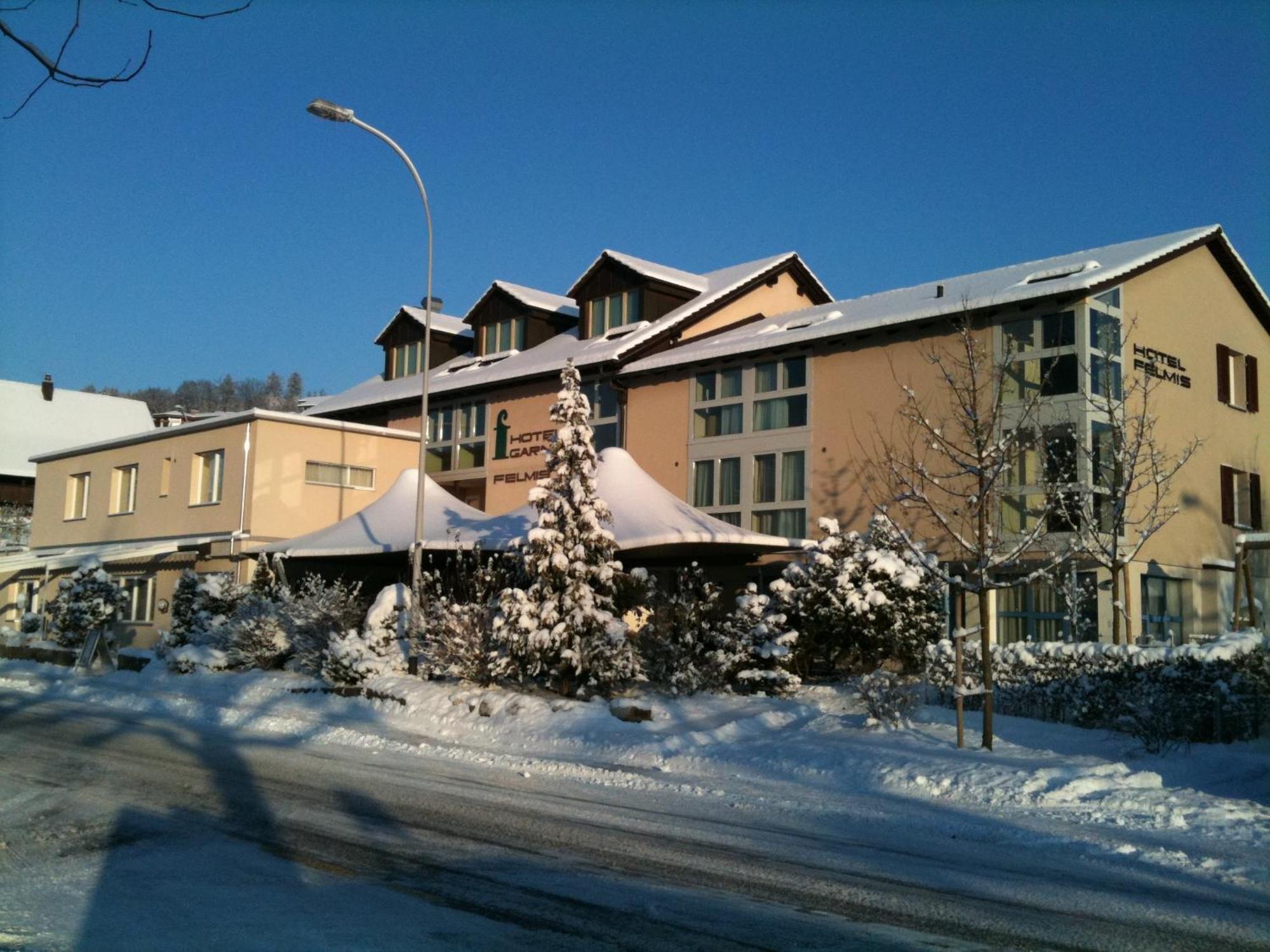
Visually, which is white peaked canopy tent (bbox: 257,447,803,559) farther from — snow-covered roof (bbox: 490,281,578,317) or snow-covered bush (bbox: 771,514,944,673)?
snow-covered roof (bbox: 490,281,578,317)

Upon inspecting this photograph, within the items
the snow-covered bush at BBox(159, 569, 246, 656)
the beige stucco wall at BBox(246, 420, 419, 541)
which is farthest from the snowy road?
the beige stucco wall at BBox(246, 420, 419, 541)

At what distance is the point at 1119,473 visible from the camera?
21.4 meters

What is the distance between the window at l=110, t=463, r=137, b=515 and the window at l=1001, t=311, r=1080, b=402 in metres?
26.4

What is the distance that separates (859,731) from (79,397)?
59.2 m

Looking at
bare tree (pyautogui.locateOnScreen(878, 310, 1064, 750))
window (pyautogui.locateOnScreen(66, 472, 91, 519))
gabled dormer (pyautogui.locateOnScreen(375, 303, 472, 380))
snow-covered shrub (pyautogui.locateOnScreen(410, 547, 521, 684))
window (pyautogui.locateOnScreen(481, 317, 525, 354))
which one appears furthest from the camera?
gabled dormer (pyautogui.locateOnScreen(375, 303, 472, 380))

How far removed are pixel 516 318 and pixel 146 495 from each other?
1267 centimetres

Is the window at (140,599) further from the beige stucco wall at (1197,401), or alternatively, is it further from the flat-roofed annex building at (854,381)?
the beige stucco wall at (1197,401)

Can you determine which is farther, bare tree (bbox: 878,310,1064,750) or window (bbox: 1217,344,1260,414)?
window (bbox: 1217,344,1260,414)

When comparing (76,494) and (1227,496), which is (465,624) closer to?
(1227,496)

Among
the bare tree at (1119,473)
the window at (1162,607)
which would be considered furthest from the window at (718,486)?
the window at (1162,607)

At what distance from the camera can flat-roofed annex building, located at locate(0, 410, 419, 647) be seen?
3177cm

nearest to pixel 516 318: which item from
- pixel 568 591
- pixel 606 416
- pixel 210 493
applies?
pixel 606 416

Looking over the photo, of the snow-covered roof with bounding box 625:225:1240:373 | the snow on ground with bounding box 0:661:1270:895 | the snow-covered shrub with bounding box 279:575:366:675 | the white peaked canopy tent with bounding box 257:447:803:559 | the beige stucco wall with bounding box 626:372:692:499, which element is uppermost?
the snow-covered roof with bounding box 625:225:1240:373

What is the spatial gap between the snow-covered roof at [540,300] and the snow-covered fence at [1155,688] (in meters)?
24.4
